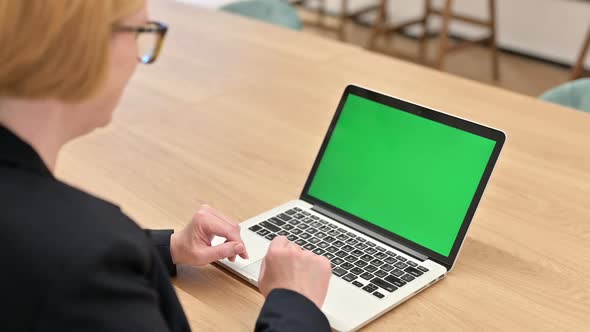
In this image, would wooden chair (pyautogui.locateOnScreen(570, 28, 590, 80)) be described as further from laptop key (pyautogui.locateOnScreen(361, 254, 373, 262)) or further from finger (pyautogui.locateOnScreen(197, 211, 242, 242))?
finger (pyautogui.locateOnScreen(197, 211, 242, 242))

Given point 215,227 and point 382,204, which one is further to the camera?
point 382,204

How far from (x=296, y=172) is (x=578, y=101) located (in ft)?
2.82

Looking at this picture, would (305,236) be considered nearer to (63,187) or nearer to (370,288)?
(370,288)

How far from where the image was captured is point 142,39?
84 centimetres

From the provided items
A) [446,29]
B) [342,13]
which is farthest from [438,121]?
[342,13]

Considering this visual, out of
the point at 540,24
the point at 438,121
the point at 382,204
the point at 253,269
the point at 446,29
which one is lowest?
the point at 253,269

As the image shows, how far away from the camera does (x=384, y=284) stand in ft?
3.48

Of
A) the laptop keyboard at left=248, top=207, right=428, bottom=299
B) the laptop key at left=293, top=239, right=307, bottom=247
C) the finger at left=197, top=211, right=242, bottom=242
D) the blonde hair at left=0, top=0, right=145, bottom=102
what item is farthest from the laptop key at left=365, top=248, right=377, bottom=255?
the blonde hair at left=0, top=0, right=145, bottom=102

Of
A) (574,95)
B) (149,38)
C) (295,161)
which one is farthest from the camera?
(574,95)

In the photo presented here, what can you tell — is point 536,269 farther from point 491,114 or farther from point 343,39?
point 343,39

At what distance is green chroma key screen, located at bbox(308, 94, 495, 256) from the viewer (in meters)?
1.14

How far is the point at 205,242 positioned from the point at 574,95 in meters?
1.18

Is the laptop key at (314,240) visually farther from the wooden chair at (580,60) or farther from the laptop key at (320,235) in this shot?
the wooden chair at (580,60)

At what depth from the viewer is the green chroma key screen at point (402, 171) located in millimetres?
1141
